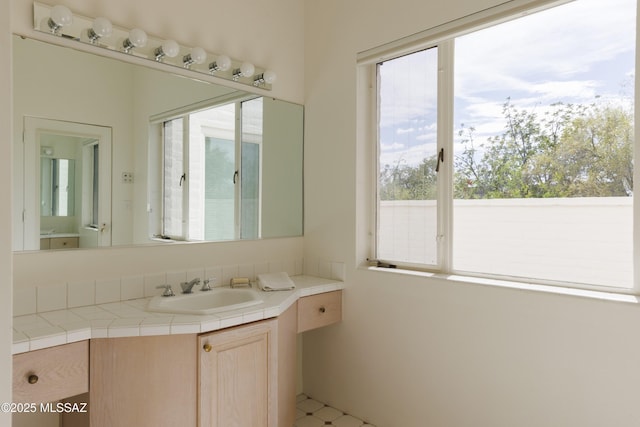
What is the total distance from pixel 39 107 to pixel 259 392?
1.53 m

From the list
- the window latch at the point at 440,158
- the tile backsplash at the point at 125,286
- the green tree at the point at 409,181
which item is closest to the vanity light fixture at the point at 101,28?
the tile backsplash at the point at 125,286

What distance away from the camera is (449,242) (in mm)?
2184

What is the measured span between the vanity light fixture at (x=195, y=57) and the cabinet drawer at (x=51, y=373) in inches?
55.8

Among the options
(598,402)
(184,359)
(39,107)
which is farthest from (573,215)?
(39,107)

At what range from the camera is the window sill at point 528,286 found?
5.37ft

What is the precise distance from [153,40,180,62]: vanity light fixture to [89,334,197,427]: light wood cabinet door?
4.32 ft

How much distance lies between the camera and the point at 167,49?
2.01m

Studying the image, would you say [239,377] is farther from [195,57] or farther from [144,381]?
[195,57]

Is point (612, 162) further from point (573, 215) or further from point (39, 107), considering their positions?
point (39, 107)

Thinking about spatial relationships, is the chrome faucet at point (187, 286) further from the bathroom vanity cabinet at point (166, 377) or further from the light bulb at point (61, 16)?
the light bulb at point (61, 16)

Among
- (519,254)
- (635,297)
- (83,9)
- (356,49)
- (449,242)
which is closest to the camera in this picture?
(635,297)

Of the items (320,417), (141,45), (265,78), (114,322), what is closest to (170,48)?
(141,45)

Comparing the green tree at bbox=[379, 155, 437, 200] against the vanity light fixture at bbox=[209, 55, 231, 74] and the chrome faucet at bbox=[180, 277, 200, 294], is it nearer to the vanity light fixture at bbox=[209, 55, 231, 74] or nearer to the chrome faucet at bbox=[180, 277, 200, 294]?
the vanity light fixture at bbox=[209, 55, 231, 74]

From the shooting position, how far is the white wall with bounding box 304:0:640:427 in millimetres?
1666
